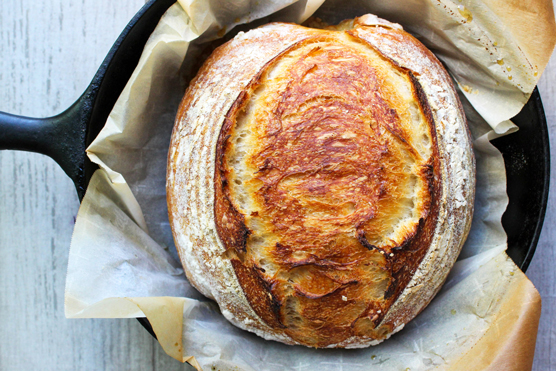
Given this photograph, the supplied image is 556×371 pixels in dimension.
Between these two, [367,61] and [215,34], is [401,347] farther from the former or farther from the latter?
[215,34]

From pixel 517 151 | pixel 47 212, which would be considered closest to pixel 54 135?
pixel 47 212

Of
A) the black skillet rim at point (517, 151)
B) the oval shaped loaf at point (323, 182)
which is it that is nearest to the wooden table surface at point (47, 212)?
the black skillet rim at point (517, 151)

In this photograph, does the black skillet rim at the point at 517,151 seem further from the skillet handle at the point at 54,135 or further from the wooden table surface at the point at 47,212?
the wooden table surface at the point at 47,212

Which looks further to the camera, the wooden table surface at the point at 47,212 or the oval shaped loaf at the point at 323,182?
the wooden table surface at the point at 47,212

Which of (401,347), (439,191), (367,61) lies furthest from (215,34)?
(401,347)

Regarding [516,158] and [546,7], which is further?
[516,158]

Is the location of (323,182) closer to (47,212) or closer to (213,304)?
(213,304)
